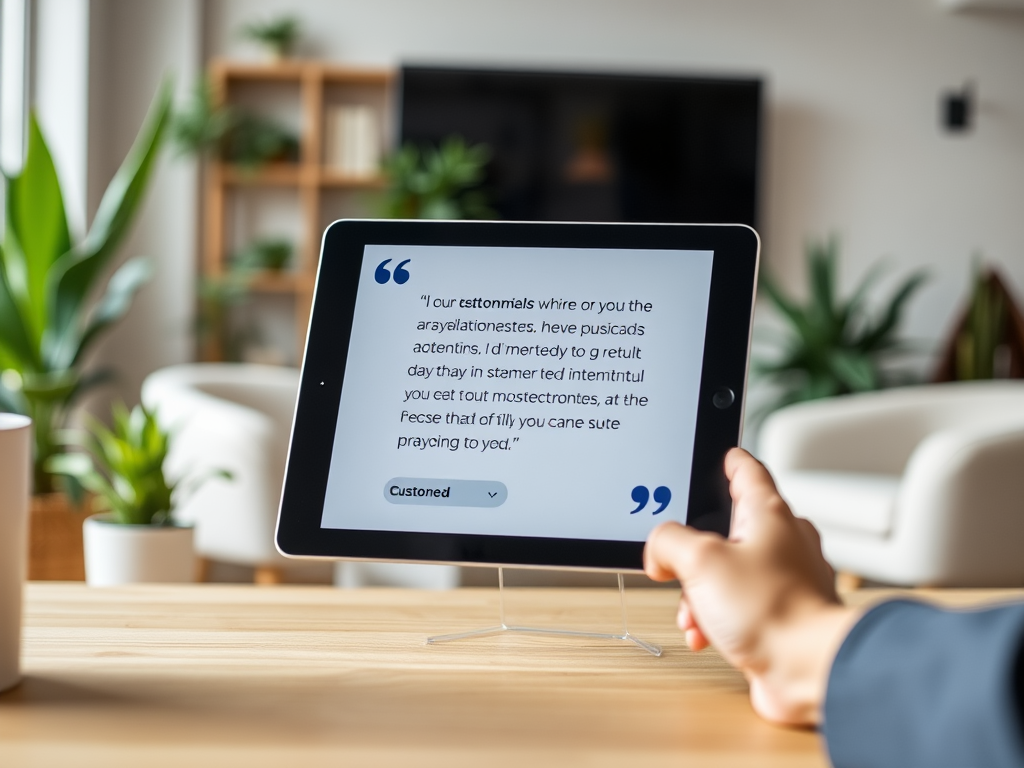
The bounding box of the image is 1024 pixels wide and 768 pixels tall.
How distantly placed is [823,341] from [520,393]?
3259mm

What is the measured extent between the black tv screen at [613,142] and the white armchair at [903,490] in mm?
1585

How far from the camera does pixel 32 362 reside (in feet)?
8.38

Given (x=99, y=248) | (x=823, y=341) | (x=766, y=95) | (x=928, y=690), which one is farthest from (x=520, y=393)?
(x=766, y=95)

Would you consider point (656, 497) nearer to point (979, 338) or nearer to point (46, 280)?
point (46, 280)

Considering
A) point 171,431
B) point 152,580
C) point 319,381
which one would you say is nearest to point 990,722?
point 319,381

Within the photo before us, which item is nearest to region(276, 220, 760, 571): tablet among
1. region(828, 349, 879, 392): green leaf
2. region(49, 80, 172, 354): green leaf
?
region(49, 80, 172, 354): green leaf

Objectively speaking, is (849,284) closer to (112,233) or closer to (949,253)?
(949,253)

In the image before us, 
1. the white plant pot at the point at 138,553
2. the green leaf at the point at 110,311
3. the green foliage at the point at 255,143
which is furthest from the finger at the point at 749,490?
the green foliage at the point at 255,143

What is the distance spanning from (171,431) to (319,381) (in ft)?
3.19

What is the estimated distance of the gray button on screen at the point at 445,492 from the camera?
2.27ft

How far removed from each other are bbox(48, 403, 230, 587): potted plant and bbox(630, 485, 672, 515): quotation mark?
0.77m

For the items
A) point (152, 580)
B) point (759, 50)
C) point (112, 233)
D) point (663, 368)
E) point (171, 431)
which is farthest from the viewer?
point (759, 50)

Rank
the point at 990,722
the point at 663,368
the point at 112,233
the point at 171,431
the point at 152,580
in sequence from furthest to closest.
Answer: the point at 112,233 → the point at 171,431 → the point at 152,580 → the point at 663,368 → the point at 990,722

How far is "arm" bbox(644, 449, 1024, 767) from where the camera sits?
15.5 inches
